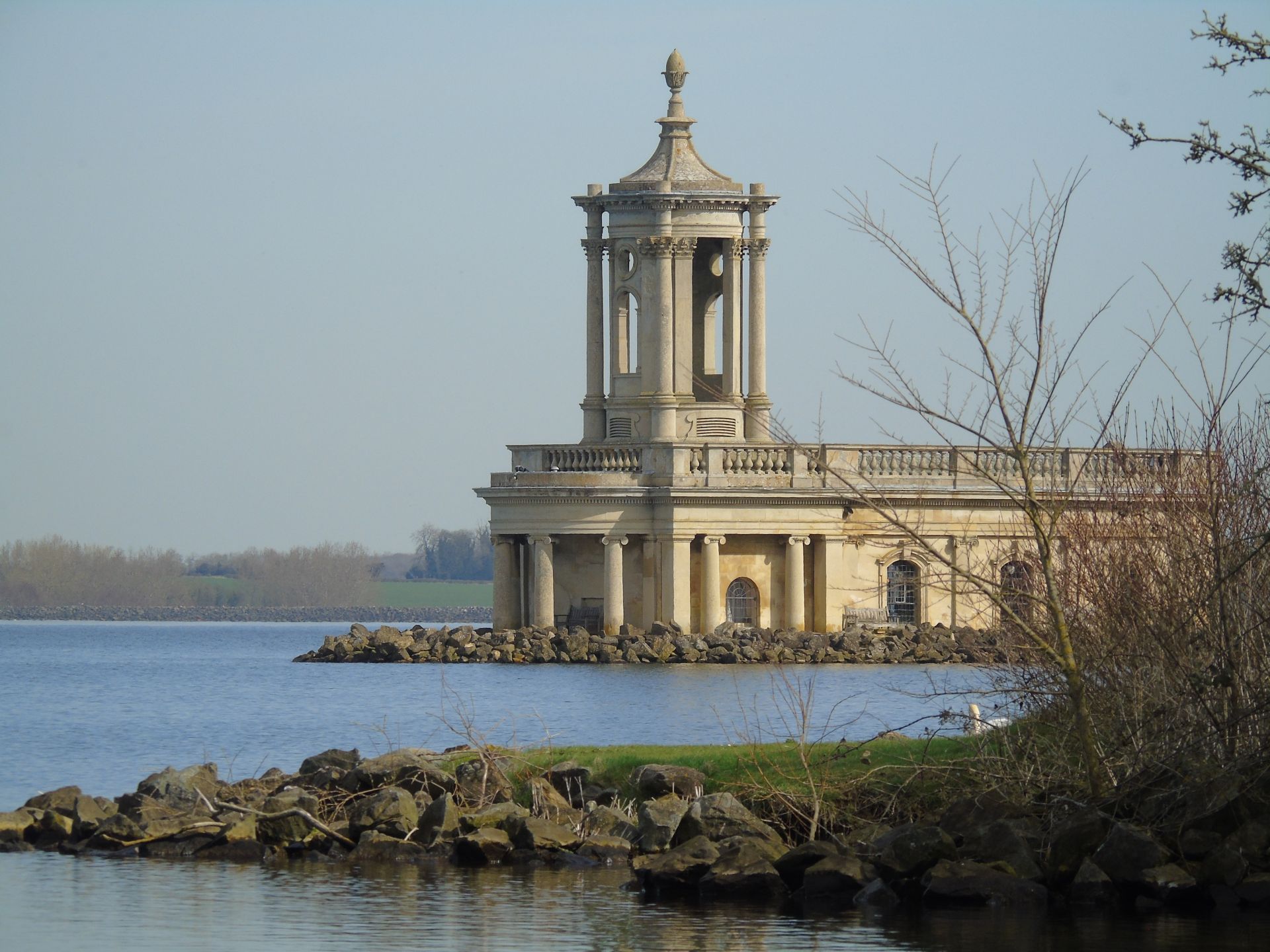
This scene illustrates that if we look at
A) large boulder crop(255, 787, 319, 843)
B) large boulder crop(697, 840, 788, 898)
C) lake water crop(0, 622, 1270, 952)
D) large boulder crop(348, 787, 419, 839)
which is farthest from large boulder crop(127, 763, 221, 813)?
large boulder crop(697, 840, 788, 898)

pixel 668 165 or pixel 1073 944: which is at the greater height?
pixel 668 165

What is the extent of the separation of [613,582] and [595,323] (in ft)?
22.3

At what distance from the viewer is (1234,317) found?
22469 millimetres

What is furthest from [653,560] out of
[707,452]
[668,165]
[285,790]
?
[285,790]

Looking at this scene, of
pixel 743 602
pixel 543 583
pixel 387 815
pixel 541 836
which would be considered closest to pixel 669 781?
pixel 541 836

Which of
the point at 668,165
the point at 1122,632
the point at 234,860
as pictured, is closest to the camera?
the point at 1122,632

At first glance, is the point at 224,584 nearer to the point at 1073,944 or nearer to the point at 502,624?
the point at 502,624

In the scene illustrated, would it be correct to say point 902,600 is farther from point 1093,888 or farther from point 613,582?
point 1093,888

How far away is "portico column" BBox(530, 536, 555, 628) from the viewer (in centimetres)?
5781

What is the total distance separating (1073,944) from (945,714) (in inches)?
111

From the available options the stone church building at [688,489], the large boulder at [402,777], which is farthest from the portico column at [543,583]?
the large boulder at [402,777]

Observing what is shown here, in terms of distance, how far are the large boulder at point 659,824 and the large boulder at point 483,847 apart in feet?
4.43

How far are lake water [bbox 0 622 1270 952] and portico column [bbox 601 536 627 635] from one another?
3.24m

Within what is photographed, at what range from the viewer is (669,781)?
29.2m
